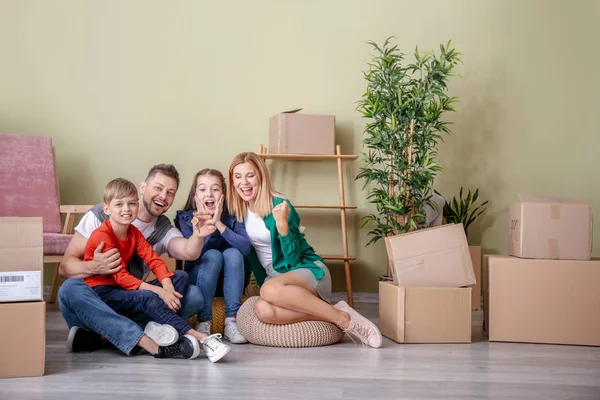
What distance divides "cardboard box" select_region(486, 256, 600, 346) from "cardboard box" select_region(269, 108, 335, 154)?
1.44 m

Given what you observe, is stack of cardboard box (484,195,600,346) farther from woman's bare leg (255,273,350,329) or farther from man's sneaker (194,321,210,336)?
man's sneaker (194,321,210,336)

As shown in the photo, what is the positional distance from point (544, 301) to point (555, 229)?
0.32 metres

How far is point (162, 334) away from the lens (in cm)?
238

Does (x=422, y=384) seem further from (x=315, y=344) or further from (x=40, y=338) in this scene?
(x=40, y=338)

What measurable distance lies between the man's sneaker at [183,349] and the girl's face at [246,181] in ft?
2.66

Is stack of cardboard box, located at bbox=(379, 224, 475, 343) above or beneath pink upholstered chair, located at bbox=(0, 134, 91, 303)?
beneath

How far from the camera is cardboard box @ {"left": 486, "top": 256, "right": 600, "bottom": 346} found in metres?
2.82

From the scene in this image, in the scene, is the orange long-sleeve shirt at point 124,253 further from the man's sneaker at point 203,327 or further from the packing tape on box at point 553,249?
the packing tape on box at point 553,249

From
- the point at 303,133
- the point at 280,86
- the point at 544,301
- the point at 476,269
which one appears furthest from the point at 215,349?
the point at 280,86

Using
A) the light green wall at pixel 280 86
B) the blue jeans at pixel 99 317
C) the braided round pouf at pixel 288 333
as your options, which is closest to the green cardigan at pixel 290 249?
the braided round pouf at pixel 288 333

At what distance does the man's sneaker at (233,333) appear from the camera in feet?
9.14

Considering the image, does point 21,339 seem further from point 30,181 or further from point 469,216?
point 469,216

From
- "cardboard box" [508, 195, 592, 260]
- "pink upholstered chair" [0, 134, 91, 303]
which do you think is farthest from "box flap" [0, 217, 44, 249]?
"cardboard box" [508, 195, 592, 260]

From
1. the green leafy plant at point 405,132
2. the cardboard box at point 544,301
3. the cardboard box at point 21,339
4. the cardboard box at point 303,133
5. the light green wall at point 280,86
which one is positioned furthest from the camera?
the light green wall at point 280,86
